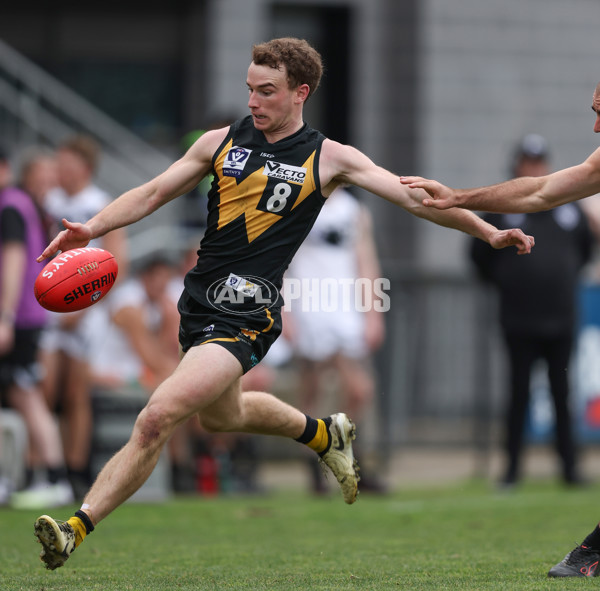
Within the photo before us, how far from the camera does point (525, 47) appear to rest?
16.1m

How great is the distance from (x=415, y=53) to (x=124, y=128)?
12.9 feet

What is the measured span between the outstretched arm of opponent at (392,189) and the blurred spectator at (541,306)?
4.50m

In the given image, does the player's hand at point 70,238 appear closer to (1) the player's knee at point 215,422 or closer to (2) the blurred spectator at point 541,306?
(1) the player's knee at point 215,422

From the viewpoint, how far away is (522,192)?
588 centimetres

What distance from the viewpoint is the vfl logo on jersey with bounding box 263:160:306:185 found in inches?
240

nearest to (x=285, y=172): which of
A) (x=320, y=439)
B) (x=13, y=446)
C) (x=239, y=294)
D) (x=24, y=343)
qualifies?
(x=239, y=294)

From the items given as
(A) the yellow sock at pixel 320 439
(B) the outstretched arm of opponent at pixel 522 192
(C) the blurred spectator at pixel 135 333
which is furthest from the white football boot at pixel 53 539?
(C) the blurred spectator at pixel 135 333

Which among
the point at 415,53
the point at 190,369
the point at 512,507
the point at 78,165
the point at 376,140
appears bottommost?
the point at 512,507

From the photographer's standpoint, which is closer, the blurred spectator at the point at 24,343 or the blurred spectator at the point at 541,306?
the blurred spectator at the point at 24,343

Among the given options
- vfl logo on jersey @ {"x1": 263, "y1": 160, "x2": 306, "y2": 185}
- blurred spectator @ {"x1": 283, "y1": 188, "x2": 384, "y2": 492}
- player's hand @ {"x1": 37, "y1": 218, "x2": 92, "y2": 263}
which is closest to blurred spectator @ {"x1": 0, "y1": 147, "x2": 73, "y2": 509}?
blurred spectator @ {"x1": 283, "y1": 188, "x2": 384, "y2": 492}

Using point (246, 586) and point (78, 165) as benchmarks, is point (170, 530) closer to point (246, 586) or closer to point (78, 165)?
point (246, 586)

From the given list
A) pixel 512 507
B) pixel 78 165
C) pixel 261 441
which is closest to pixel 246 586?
pixel 512 507

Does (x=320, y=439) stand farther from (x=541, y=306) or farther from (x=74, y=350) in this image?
(x=541, y=306)

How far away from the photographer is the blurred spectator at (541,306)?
34.5 ft
